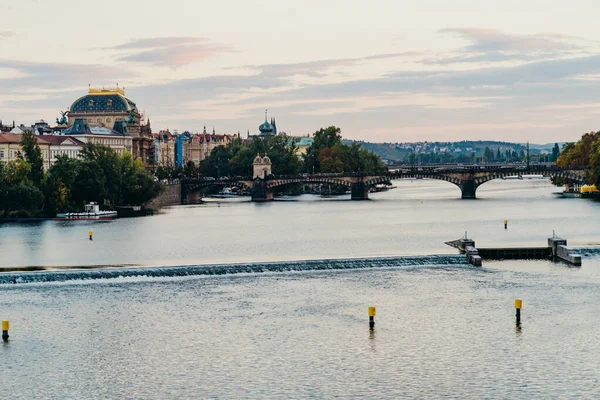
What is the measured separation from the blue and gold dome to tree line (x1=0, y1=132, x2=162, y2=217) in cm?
6991

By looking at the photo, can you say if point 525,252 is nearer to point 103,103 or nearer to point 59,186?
point 59,186

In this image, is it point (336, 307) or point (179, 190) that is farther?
point (179, 190)

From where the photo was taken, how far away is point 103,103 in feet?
631

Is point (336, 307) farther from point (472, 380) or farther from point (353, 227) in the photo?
point (353, 227)

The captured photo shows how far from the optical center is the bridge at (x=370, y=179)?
139238 millimetres

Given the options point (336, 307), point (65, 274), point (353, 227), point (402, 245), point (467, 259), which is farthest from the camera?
point (353, 227)

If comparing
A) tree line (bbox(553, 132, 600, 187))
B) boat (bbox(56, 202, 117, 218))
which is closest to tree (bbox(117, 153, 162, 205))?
boat (bbox(56, 202, 117, 218))

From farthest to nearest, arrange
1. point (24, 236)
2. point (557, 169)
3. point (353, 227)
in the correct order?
point (557, 169), point (353, 227), point (24, 236)

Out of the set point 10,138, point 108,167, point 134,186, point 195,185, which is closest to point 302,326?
point 108,167

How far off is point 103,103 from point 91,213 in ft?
294

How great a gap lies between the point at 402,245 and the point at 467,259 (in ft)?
39.9

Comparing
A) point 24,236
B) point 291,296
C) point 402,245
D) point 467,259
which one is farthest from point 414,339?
point 24,236

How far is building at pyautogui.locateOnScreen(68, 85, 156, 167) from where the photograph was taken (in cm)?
18900

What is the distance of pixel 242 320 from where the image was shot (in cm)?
4450
